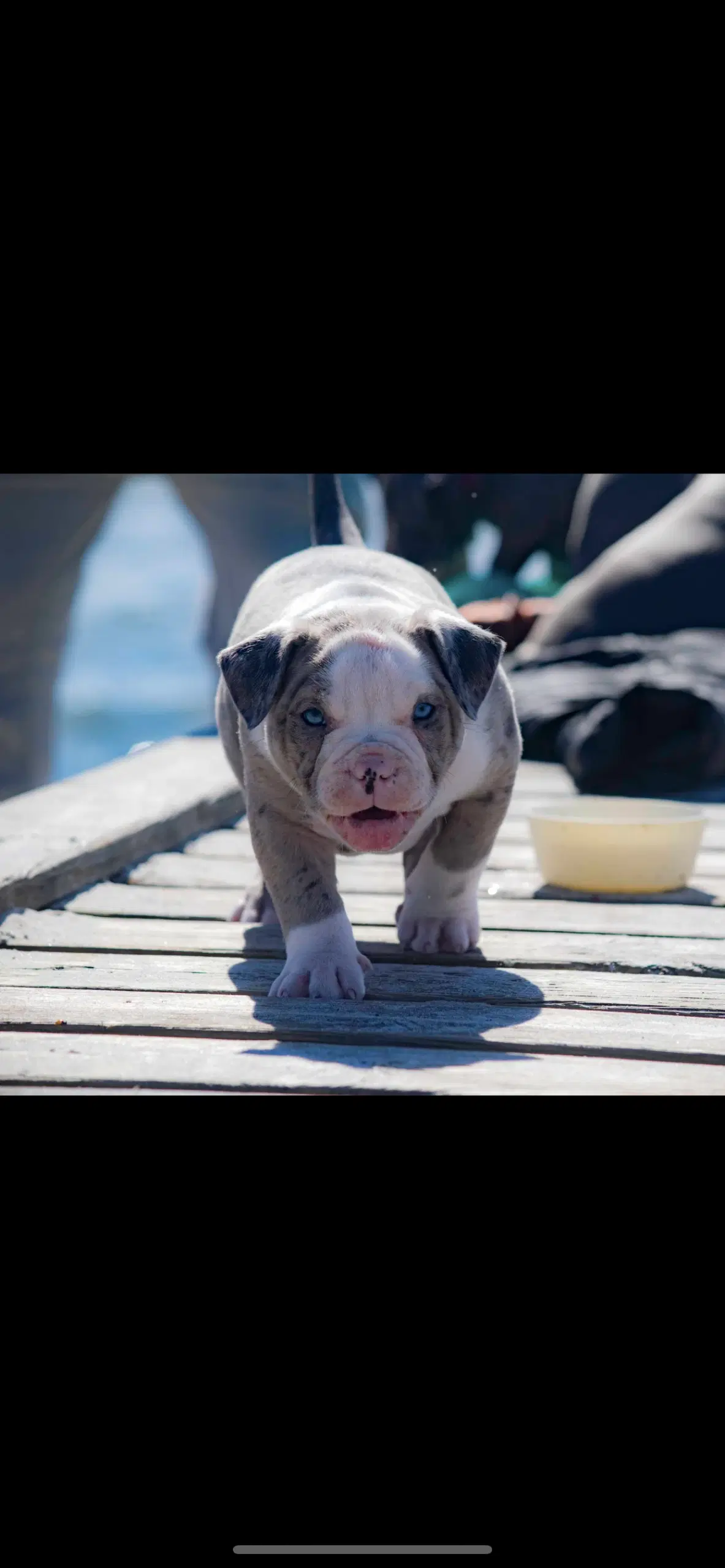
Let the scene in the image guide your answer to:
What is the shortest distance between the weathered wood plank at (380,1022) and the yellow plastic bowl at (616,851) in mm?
1045

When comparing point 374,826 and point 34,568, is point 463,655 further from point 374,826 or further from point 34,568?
point 34,568

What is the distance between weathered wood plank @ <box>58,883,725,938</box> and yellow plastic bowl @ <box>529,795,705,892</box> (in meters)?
0.09

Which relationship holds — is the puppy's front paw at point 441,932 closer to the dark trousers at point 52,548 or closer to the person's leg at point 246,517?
the dark trousers at point 52,548

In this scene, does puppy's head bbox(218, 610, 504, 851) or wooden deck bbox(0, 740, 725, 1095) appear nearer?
wooden deck bbox(0, 740, 725, 1095)

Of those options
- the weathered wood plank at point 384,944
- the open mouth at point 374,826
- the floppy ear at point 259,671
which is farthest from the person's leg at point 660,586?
the open mouth at point 374,826

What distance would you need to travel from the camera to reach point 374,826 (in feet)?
8.54

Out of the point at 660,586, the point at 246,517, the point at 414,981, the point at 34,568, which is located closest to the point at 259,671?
the point at 414,981

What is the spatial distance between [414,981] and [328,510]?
1760mm

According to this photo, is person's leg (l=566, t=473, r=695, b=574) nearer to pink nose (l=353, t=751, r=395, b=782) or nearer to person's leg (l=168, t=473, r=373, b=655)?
person's leg (l=168, t=473, r=373, b=655)

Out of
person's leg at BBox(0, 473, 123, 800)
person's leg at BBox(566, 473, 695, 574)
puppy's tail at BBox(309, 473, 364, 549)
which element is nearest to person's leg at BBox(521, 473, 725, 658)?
person's leg at BBox(566, 473, 695, 574)

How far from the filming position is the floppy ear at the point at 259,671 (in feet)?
9.08

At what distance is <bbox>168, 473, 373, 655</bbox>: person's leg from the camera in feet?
47.3
